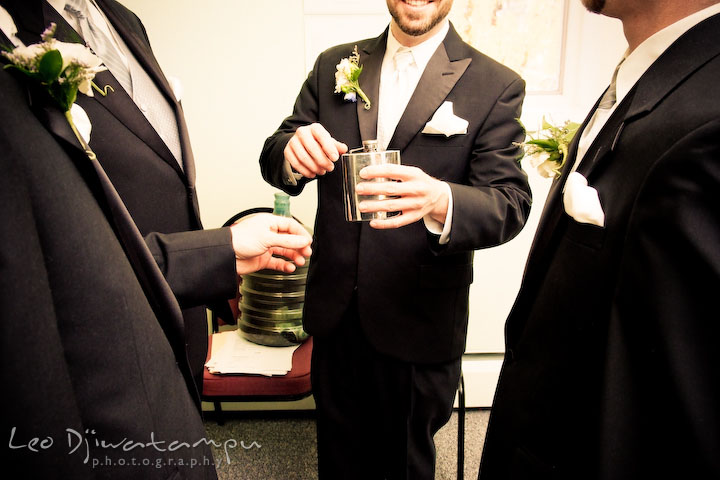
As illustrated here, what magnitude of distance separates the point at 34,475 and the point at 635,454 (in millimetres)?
910

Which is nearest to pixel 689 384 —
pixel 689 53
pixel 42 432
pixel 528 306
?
pixel 528 306

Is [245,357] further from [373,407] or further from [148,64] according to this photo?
[148,64]

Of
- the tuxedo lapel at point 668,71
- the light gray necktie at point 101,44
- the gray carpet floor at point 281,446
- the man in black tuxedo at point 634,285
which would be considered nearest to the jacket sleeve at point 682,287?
the man in black tuxedo at point 634,285

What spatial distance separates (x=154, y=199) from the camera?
3.51 feet

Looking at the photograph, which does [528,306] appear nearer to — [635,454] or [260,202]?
[635,454]

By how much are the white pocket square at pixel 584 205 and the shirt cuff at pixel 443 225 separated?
37 centimetres

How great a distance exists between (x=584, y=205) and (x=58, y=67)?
0.90 meters

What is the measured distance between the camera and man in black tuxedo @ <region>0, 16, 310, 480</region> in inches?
21.0

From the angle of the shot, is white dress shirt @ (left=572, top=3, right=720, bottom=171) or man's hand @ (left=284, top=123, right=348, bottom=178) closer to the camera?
white dress shirt @ (left=572, top=3, right=720, bottom=171)

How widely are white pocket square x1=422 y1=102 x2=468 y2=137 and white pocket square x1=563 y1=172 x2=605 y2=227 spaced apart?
529mm

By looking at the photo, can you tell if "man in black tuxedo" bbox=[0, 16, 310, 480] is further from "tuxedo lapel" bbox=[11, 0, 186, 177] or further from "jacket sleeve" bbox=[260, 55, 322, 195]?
"jacket sleeve" bbox=[260, 55, 322, 195]

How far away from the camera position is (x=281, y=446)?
2311 millimetres

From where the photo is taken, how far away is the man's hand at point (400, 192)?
100 cm

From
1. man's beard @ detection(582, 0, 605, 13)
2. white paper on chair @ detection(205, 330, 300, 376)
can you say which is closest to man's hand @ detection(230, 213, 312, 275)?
man's beard @ detection(582, 0, 605, 13)
